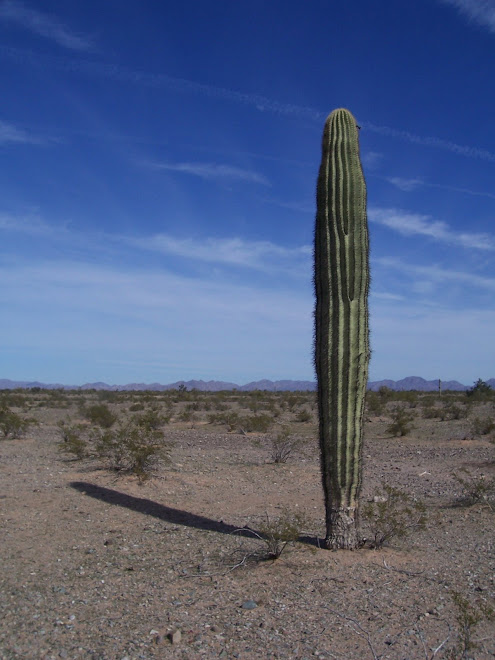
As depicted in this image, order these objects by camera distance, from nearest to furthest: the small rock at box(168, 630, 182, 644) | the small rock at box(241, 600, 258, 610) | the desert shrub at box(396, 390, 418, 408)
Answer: the small rock at box(168, 630, 182, 644)
the small rock at box(241, 600, 258, 610)
the desert shrub at box(396, 390, 418, 408)

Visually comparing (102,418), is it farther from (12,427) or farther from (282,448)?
(282,448)

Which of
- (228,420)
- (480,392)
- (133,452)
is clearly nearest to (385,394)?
(480,392)

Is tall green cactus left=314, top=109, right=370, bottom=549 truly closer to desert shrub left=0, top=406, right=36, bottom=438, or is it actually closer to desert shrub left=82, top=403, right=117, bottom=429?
desert shrub left=0, top=406, right=36, bottom=438

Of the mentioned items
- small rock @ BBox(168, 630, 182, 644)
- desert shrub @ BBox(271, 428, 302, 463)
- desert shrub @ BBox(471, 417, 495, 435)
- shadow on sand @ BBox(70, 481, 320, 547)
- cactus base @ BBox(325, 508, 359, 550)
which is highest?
desert shrub @ BBox(471, 417, 495, 435)

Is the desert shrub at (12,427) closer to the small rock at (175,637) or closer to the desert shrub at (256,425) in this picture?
the desert shrub at (256,425)

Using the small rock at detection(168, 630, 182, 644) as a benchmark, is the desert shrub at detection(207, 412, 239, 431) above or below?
above

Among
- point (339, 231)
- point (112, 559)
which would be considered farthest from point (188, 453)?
point (339, 231)

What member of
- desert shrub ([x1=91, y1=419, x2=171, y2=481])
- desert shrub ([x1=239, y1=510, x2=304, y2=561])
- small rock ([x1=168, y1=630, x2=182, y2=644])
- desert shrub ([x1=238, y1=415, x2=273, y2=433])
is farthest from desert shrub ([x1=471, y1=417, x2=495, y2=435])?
small rock ([x1=168, y1=630, x2=182, y2=644])

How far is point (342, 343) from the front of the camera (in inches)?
263

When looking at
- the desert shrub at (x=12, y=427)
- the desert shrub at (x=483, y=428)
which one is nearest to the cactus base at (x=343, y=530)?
the desert shrub at (x=12, y=427)

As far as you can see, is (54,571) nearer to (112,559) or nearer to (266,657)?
(112,559)

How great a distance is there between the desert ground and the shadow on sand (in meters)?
0.04

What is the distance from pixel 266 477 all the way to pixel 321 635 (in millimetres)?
7070

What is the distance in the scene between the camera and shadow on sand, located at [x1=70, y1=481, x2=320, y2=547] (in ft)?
25.6
